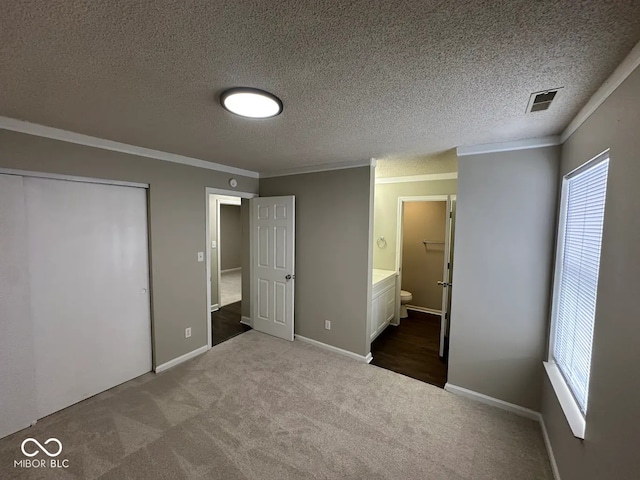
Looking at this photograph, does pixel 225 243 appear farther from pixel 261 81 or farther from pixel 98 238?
pixel 261 81

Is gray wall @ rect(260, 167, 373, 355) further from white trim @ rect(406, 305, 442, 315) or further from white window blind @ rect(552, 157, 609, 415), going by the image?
white trim @ rect(406, 305, 442, 315)

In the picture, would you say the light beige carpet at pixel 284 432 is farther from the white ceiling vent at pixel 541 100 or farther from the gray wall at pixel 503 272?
the white ceiling vent at pixel 541 100

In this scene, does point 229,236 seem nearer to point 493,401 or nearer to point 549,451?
point 493,401

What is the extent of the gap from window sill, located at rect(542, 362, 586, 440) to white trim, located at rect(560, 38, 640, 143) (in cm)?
172

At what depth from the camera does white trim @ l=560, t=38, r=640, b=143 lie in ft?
3.58

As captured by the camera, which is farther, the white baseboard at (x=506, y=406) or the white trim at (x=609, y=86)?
the white baseboard at (x=506, y=406)

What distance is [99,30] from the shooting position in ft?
3.26

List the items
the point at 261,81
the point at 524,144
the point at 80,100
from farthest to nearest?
the point at 524,144 < the point at 80,100 < the point at 261,81

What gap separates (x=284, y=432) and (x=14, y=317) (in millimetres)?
2259

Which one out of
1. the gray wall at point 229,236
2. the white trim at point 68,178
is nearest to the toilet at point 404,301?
the white trim at point 68,178

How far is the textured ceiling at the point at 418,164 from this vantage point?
2.88m

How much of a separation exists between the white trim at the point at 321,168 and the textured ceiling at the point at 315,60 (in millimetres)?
1042

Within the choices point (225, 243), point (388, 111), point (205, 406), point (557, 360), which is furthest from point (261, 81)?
point (225, 243)

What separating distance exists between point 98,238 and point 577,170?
388cm
